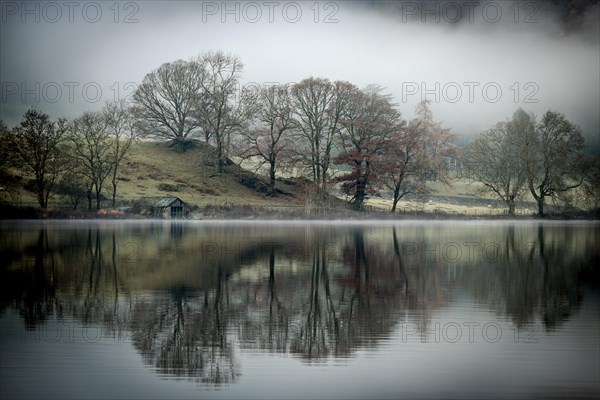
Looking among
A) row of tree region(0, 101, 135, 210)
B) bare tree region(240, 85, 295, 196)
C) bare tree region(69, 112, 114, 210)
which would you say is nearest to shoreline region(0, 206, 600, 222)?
row of tree region(0, 101, 135, 210)

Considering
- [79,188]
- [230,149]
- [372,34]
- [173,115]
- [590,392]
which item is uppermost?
[372,34]

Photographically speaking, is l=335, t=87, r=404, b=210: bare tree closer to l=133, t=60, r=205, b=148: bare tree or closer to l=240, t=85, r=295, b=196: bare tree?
l=240, t=85, r=295, b=196: bare tree

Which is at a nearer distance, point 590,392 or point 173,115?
point 590,392

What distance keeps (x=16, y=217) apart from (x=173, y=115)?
106ft

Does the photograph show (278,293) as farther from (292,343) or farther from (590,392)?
(590,392)

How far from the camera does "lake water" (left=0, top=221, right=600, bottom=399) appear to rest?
995 centimetres

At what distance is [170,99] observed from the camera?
8600 cm

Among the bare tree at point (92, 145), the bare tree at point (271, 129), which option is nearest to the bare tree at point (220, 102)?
the bare tree at point (271, 129)

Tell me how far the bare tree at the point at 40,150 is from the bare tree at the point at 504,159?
146 ft

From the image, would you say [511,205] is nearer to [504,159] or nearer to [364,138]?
[504,159]

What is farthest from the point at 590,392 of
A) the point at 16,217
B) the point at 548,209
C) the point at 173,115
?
the point at 173,115

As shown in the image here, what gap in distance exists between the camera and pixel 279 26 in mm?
134750

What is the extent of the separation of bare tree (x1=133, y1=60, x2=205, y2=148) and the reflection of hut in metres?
20.3

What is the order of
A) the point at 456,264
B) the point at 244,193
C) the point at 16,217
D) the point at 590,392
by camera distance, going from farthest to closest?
the point at 244,193 < the point at 16,217 < the point at 456,264 < the point at 590,392
